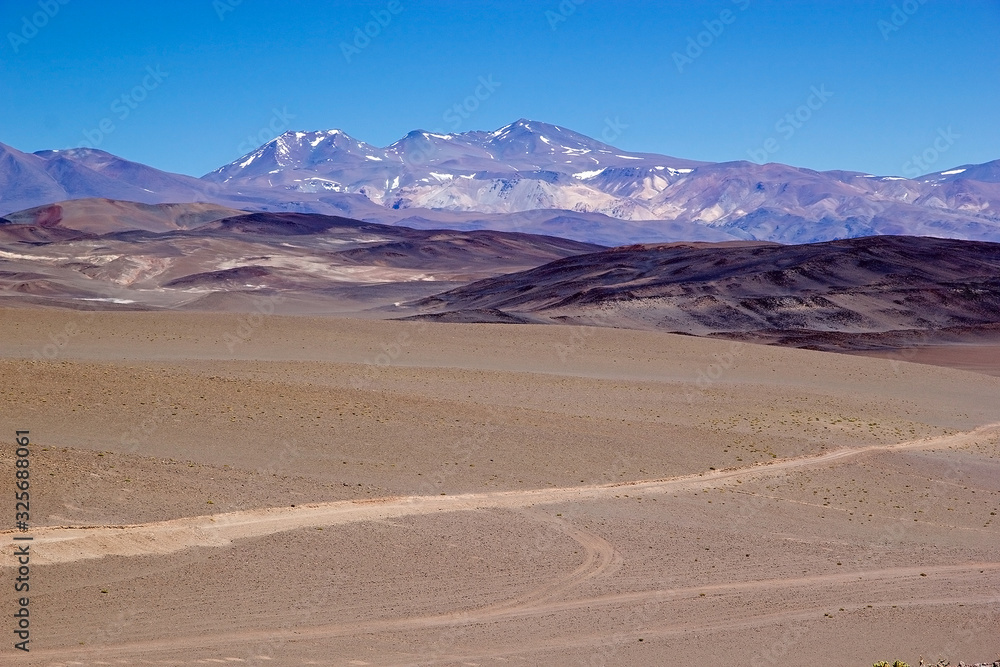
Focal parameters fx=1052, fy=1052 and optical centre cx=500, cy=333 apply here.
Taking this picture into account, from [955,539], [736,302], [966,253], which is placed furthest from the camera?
[966,253]

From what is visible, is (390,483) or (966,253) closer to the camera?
(390,483)

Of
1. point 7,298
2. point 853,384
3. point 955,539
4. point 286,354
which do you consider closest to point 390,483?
point 955,539

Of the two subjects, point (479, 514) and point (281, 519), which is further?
point (479, 514)

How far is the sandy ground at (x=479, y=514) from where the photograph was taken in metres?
12.0

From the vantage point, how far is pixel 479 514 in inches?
666

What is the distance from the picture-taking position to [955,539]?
1739 cm

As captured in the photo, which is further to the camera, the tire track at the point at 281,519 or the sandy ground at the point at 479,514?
the tire track at the point at 281,519

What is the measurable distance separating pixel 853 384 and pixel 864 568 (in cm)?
1890

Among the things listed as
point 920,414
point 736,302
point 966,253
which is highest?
point 966,253

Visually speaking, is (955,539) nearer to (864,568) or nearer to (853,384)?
(864,568)

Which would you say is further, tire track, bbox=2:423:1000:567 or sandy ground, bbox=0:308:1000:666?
tire track, bbox=2:423:1000:567

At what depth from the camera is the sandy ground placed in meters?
12.0

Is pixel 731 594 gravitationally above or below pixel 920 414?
below

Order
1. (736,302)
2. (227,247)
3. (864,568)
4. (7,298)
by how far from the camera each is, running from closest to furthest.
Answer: (864,568) < (736,302) < (7,298) < (227,247)
